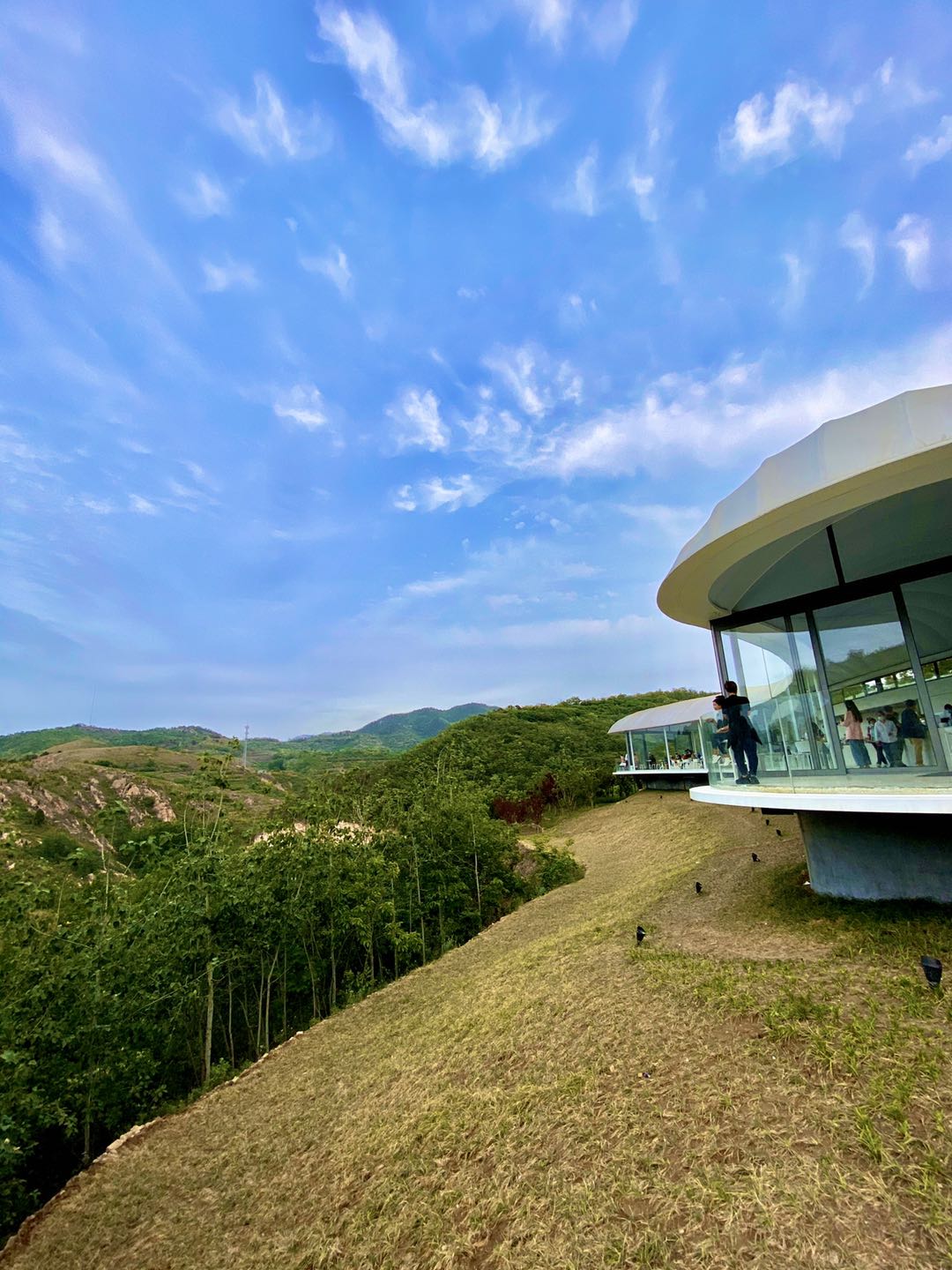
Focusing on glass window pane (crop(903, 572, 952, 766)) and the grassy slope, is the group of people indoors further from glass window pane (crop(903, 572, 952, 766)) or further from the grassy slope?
the grassy slope

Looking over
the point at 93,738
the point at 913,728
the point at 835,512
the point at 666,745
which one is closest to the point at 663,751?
the point at 666,745

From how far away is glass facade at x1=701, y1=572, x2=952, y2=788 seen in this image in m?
5.34

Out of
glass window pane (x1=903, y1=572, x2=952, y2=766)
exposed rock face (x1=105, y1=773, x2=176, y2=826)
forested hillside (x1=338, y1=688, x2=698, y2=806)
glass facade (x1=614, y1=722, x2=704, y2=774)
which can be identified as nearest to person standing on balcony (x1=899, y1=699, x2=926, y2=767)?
glass window pane (x1=903, y1=572, x2=952, y2=766)

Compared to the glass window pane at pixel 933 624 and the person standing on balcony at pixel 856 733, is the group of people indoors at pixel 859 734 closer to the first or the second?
the person standing on balcony at pixel 856 733

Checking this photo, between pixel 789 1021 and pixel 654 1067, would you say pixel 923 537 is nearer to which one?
pixel 789 1021

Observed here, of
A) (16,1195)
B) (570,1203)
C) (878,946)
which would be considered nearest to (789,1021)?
(878,946)

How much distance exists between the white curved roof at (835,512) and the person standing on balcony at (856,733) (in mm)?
1464

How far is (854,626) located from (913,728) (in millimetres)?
1367

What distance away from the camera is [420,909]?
11.9 meters

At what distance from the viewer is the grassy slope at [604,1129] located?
2547mm

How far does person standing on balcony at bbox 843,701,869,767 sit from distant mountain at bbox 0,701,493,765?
45.8m

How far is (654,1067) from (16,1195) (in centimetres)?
726

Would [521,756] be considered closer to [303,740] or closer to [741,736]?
[741,736]

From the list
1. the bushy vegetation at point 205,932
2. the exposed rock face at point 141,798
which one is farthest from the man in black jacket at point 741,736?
the exposed rock face at point 141,798
